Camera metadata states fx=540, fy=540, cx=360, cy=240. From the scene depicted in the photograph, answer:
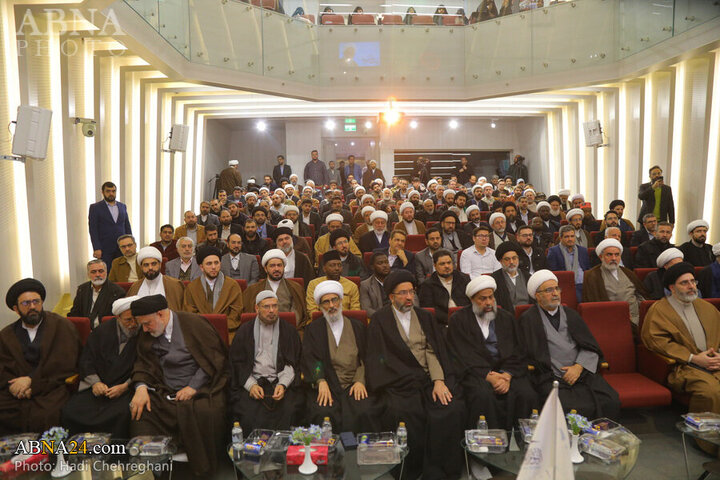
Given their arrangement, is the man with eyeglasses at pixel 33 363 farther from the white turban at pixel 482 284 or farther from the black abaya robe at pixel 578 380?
the black abaya robe at pixel 578 380

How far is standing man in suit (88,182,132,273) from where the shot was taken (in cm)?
658

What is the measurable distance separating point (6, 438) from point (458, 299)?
11.6ft

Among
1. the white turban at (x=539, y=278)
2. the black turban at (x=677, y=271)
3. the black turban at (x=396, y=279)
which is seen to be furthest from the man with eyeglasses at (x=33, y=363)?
the black turban at (x=677, y=271)

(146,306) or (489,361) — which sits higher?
(146,306)

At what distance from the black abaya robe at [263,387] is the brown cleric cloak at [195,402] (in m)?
0.10

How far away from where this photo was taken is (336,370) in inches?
156

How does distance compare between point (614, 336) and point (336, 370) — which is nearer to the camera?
point (336, 370)

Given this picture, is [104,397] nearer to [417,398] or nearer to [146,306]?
[146,306]

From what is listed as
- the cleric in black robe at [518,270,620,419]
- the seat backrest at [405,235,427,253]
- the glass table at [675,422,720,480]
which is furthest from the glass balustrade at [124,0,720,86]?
the glass table at [675,422,720,480]

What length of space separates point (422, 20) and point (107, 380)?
10219 mm

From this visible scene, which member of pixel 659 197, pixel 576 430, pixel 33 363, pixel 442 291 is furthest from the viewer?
pixel 659 197

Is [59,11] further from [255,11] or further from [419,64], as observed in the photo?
[419,64]

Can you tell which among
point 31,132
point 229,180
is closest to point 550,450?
point 31,132

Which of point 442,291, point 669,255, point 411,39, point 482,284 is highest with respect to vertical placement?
point 411,39
